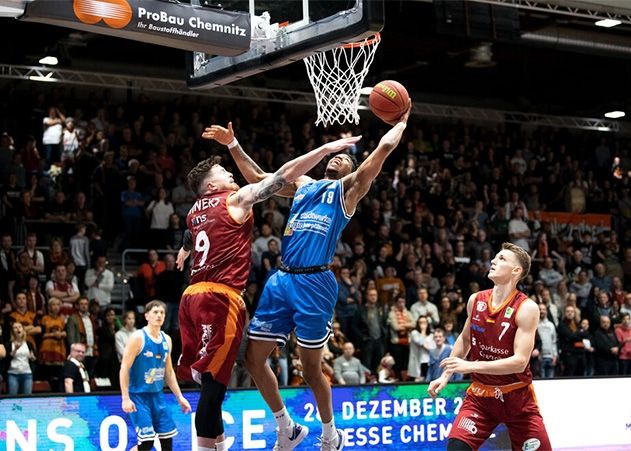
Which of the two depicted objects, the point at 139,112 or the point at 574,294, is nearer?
the point at 574,294

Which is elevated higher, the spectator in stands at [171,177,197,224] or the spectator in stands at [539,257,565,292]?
the spectator in stands at [171,177,197,224]

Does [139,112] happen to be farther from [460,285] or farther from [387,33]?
[460,285]

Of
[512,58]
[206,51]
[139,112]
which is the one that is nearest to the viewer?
[206,51]

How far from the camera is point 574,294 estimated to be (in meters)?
19.0

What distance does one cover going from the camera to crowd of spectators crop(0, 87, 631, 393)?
15.0 metres

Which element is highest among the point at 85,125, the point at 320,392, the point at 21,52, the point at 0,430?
the point at 21,52

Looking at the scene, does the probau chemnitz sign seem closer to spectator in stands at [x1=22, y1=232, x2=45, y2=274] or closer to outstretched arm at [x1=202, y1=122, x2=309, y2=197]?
outstretched arm at [x1=202, y1=122, x2=309, y2=197]

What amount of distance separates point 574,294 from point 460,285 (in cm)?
214

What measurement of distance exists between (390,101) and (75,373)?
730 cm

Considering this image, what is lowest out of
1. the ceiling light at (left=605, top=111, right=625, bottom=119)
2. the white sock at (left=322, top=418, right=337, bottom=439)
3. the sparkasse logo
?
the white sock at (left=322, top=418, right=337, bottom=439)

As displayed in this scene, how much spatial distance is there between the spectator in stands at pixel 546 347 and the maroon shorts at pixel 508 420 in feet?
33.8

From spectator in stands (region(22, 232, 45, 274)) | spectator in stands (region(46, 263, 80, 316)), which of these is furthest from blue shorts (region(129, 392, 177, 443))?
spectator in stands (region(22, 232, 45, 274))

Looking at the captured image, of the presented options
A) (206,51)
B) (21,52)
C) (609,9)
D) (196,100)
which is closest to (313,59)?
(206,51)

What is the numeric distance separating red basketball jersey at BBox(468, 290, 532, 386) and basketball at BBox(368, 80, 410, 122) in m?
1.51
